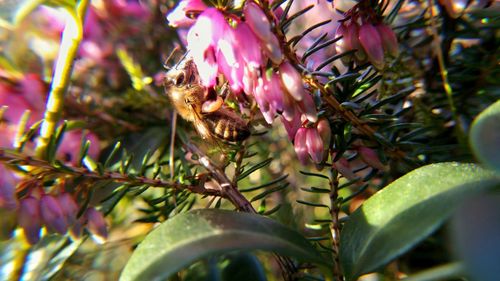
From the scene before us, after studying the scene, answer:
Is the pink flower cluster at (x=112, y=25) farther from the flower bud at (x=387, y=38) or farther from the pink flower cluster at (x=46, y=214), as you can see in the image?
the flower bud at (x=387, y=38)

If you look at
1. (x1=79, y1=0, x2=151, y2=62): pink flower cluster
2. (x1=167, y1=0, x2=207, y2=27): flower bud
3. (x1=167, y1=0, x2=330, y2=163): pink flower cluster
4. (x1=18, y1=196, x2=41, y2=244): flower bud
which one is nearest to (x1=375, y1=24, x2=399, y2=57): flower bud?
(x1=167, y1=0, x2=330, y2=163): pink flower cluster

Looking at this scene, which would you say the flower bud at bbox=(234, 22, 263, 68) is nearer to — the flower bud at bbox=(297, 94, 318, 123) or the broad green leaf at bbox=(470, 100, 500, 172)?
the flower bud at bbox=(297, 94, 318, 123)

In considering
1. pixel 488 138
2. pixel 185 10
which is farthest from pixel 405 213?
pixel 185 10

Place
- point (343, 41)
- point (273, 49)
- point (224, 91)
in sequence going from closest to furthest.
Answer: point (273, 49) < point (343, 41) < point (224, 91)

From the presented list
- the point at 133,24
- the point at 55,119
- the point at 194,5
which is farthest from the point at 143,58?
the point at 194,5

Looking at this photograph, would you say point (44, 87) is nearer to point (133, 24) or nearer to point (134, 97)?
point (134, 97)

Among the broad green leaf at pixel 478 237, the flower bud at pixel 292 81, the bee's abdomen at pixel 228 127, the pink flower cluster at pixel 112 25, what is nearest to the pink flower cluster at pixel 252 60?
the flower bud at pixel 292 81

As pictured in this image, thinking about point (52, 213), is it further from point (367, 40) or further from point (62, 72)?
point (367, 40)
